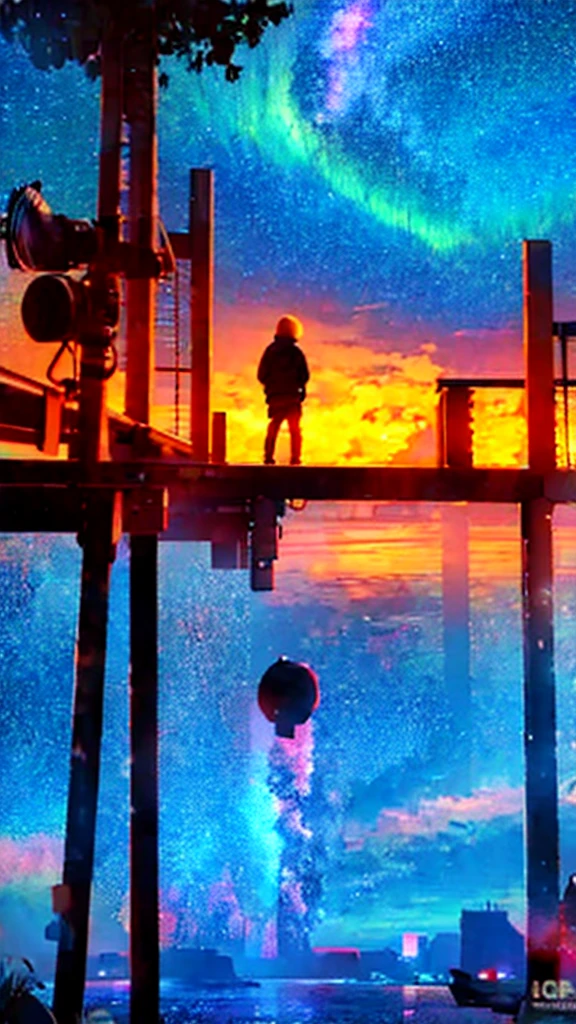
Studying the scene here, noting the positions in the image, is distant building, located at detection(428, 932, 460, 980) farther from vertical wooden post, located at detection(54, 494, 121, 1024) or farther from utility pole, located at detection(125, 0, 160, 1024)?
vertical wooden post, located at detection(54, 494, 121, 1024)

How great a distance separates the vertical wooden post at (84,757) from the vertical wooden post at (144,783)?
2.14 ft

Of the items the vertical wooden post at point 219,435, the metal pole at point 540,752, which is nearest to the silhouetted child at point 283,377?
the vertical wooden post at point 219,435

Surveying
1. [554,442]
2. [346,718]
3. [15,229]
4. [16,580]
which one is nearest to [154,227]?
[15,229]

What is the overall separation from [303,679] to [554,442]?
253 centimetres

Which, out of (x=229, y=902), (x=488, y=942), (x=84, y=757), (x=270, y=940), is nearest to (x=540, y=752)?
(x=84, y=757)

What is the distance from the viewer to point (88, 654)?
708 cm

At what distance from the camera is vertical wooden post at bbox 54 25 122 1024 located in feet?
22.3

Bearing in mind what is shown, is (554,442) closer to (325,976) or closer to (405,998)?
(405,998)

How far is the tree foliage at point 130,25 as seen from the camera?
7.92 m

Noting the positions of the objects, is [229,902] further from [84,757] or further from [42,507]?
[42,507]

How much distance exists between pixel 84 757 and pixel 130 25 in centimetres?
453

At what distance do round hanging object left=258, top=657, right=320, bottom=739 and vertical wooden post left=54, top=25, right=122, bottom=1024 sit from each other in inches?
88.9

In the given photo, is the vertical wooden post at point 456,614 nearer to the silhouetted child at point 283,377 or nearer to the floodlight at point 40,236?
the silhouetted child at point 283,377

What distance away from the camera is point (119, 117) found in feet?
24.8
